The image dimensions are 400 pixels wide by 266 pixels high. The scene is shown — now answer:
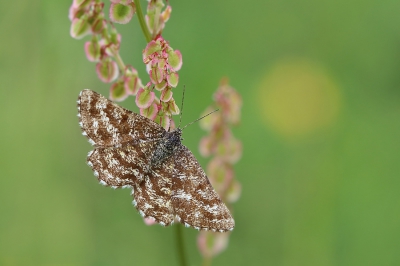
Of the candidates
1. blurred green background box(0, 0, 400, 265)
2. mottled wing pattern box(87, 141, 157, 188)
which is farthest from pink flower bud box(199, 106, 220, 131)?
blurred green background box(0, 0, 400, 265)

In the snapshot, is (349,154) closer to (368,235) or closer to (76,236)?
(368,235)

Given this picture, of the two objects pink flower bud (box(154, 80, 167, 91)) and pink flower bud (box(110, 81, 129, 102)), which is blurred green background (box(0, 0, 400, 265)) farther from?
pink flower bud (box(154, 80, 167, 91))

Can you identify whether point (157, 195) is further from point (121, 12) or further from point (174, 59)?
point (121, 12)

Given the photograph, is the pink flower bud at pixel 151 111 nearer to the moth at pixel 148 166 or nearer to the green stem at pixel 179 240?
the moth at pixel 148 166

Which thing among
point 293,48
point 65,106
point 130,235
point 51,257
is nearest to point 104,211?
point 130,235

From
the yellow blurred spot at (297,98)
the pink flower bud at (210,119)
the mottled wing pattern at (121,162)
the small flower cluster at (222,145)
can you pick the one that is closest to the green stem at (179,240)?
the mottled wing pattern at (121,162)

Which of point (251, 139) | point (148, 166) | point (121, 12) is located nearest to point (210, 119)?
point (148, 166)
